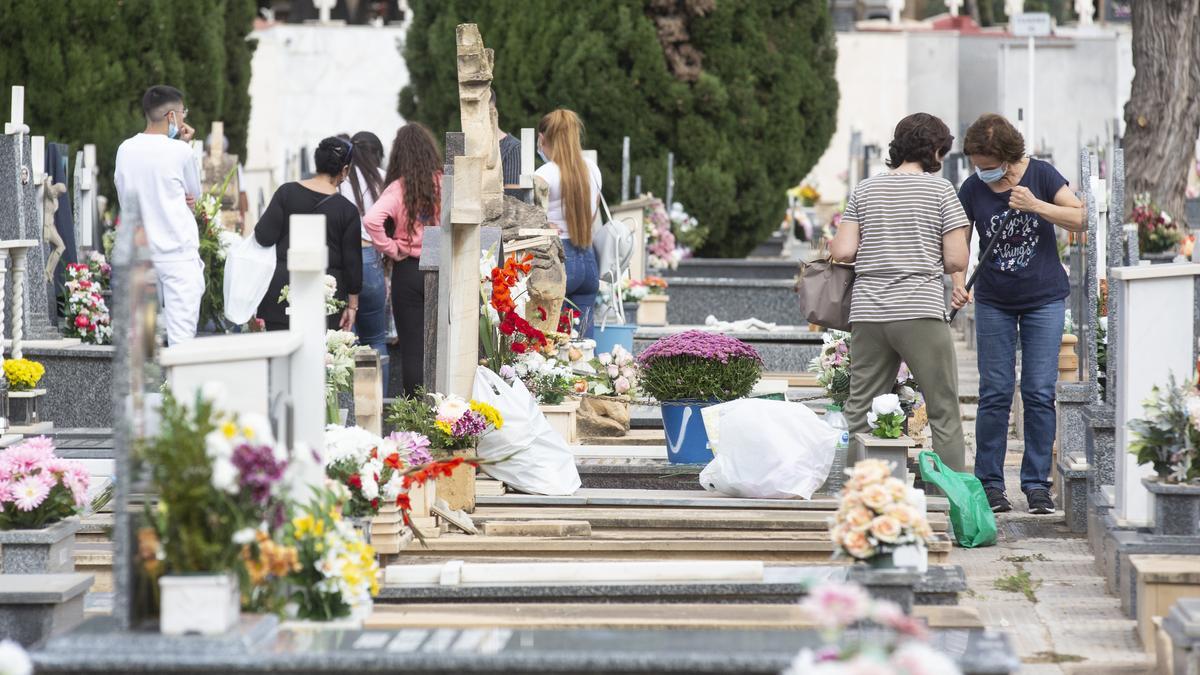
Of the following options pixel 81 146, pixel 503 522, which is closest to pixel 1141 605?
pixel 503 522

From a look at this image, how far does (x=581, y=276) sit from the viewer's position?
32.2 ft

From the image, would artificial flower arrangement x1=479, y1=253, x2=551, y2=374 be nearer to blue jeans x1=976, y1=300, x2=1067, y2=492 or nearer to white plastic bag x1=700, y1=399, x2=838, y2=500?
white plastic bag x1=700, y1=399, x2=838, y2=500

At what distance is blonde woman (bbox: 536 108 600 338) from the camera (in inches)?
377

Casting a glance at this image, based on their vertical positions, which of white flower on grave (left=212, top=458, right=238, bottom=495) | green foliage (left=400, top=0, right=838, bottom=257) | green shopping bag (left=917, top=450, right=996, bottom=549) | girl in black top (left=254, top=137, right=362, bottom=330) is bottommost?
green shopping bag (left=917, top=450, right=996, bottom=549)

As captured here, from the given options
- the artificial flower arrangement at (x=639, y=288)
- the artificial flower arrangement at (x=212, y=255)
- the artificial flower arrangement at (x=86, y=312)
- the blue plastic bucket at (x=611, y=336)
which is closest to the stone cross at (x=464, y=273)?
the artificial flower arrangement at (x=86, y=312)

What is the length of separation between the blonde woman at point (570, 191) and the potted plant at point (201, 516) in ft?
19.1

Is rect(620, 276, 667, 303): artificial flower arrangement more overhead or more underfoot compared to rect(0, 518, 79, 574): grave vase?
more overhead

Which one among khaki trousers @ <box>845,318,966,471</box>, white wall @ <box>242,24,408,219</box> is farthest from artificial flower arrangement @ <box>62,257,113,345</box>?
white wall @ <box>242,24,408,219</box>

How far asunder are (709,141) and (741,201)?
75cm

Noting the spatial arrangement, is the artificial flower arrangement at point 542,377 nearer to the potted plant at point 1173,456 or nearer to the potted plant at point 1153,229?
the potted plant at point 1173,456

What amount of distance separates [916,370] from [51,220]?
6.19 metres

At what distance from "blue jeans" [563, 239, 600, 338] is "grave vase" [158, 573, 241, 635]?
5.96 m

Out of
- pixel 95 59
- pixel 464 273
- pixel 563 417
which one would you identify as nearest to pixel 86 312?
pixel 563 417

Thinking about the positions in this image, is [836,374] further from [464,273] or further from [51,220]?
[51,220]
